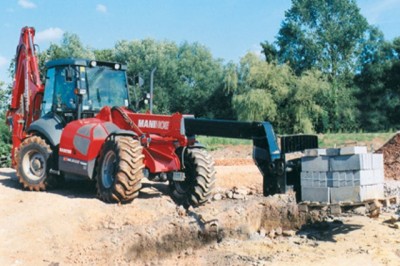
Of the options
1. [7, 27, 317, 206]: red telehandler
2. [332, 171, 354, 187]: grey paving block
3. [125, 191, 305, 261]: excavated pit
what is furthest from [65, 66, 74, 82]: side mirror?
[332, 171, 354, 187]: grey paving block

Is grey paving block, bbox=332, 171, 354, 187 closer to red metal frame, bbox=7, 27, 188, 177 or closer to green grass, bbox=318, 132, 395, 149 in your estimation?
red metal frame, bbox=7, 27, 188, 177

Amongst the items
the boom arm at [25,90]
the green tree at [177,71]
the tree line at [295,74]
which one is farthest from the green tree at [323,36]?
the boom arm at [25,90]

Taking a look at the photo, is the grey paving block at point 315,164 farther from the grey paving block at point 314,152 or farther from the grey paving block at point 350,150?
the grey paving block at point 350,150

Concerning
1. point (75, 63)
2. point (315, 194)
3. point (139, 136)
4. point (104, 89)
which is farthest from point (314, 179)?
point (75, 63)

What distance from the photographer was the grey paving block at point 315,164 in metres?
8.37

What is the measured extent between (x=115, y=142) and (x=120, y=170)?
658 millimetres

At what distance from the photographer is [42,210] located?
923 centimetres

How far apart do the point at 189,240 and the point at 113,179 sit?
6.61 ft

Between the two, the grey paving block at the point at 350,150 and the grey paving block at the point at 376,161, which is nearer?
the grey paving block at the point at 350,150

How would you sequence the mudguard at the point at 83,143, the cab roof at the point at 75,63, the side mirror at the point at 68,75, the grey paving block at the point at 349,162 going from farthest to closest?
the cab roof at the point at 75,63, the side mirror at the point at 68,75, the mudguard at the point at 83,143, the grey paving block at the point at 349,162

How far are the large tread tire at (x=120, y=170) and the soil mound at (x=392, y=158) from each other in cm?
1066

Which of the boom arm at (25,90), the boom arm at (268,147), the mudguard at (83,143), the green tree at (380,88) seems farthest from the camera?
the green tree at (380,88)

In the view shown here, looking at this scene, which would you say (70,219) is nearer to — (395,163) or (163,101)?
(395,163)

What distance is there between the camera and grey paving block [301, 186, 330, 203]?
834 centimetres
